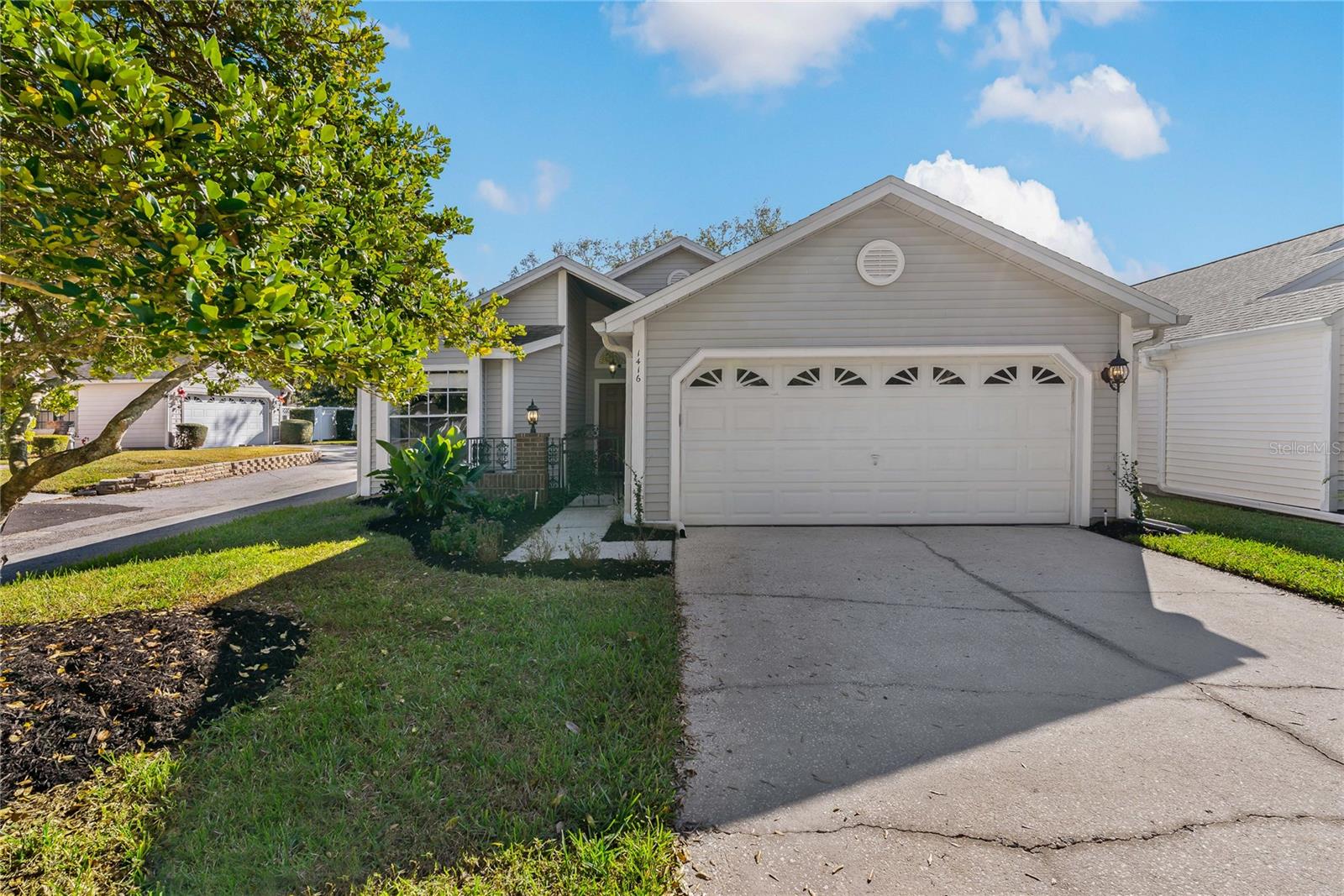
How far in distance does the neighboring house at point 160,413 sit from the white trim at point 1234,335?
2573 centimetres

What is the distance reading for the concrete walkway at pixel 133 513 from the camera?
738cm

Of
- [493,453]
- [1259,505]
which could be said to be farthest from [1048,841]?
[1259,505]

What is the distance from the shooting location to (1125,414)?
791cm

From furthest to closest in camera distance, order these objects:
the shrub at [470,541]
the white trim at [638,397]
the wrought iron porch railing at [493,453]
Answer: the wrought iron porch railing at [493,453], the white trim at [638,397], the shrub at [470,541]

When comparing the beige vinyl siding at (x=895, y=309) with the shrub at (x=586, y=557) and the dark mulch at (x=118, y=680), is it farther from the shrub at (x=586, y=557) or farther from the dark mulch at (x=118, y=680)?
the dark mulch at (x=118, y=680)

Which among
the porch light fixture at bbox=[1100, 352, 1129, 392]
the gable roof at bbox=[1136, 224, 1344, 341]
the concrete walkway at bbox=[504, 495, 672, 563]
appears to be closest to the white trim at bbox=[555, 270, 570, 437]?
the concrete walkway at bbox=[504, 495, 672, 563]

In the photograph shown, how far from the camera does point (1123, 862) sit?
2.17 m

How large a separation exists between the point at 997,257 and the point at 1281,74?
4.10m

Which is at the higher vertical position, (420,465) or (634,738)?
(420,465)

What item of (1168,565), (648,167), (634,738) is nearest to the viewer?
(634,738)

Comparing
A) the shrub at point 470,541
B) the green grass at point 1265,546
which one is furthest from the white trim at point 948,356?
the shrub at point 470,541

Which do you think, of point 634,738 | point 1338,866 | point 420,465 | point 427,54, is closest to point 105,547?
point 420,465

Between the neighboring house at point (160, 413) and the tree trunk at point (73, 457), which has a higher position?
the neighboring house at point (160, 413)

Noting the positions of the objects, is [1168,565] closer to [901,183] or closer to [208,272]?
[901,183]
